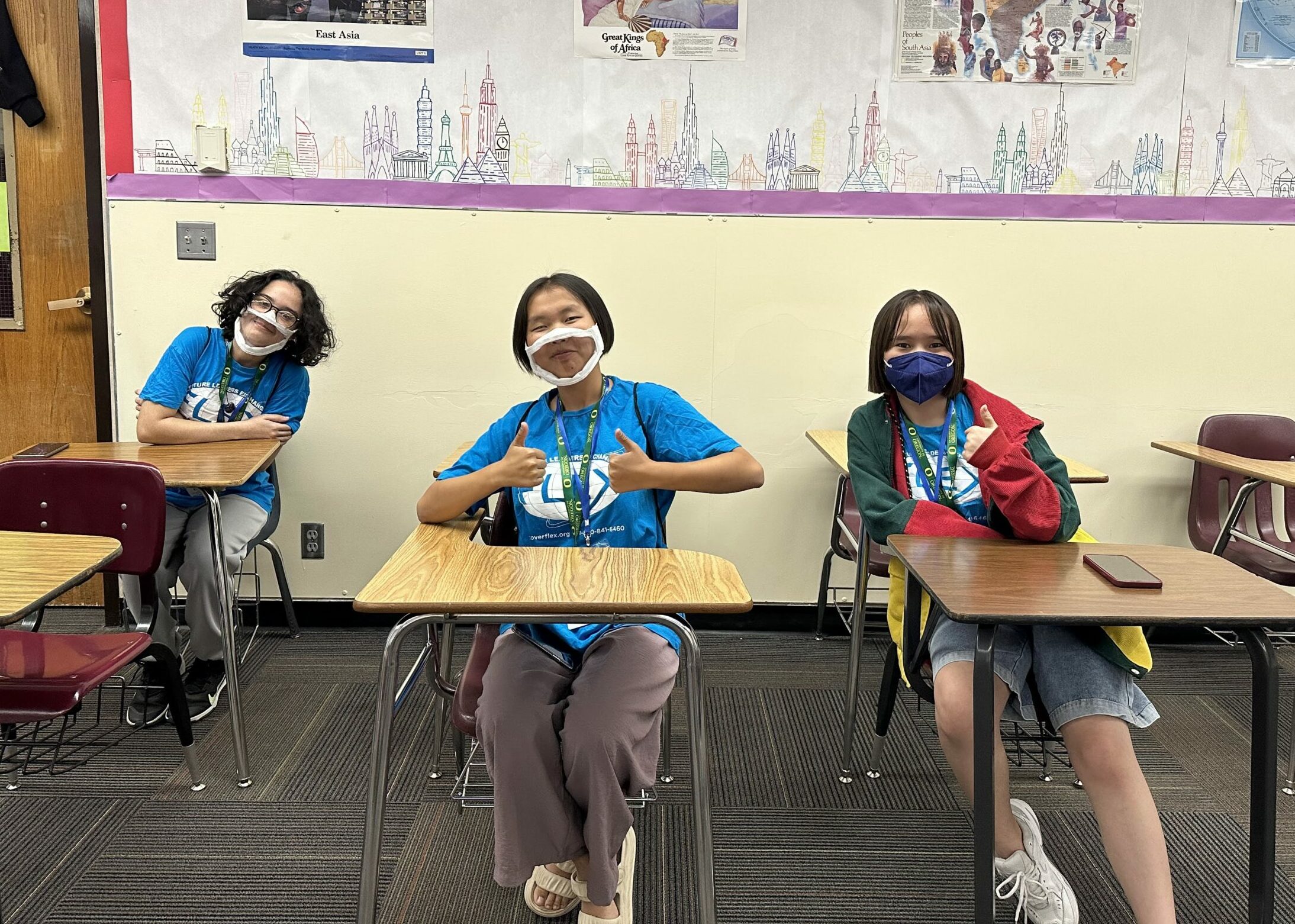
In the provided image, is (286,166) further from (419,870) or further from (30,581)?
(419,870)

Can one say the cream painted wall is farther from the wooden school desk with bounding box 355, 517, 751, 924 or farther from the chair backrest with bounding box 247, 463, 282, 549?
the wooden school desk with bounding box 355, 517, 751, 924

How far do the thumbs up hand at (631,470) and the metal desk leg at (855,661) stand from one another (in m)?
0.76

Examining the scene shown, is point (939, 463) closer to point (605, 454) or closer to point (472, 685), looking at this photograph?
point (605, 454)

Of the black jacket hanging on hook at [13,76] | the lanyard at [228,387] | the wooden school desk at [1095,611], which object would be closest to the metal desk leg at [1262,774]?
the wooden school desk at [1095,611]

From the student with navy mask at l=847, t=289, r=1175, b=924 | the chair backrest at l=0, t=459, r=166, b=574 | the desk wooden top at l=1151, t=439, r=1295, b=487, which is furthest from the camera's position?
the desk wooden top at l=1151, t=439, r=1295, b=487

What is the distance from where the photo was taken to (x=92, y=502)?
2.08 m

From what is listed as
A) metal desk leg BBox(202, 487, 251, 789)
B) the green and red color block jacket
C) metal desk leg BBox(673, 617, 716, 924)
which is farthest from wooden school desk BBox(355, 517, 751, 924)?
metal desk leg BBox(202, 487, 251, 789)

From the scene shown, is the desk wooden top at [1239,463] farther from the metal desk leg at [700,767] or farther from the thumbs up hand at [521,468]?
the thumbs up hand at [521,468]

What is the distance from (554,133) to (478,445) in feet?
5.28

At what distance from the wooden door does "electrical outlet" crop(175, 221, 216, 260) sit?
33 cm

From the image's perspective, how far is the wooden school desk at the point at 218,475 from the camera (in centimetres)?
218

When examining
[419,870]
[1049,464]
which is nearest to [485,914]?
[419,870]

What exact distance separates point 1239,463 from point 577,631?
Answer: 2.08 m

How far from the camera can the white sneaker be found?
163cm
